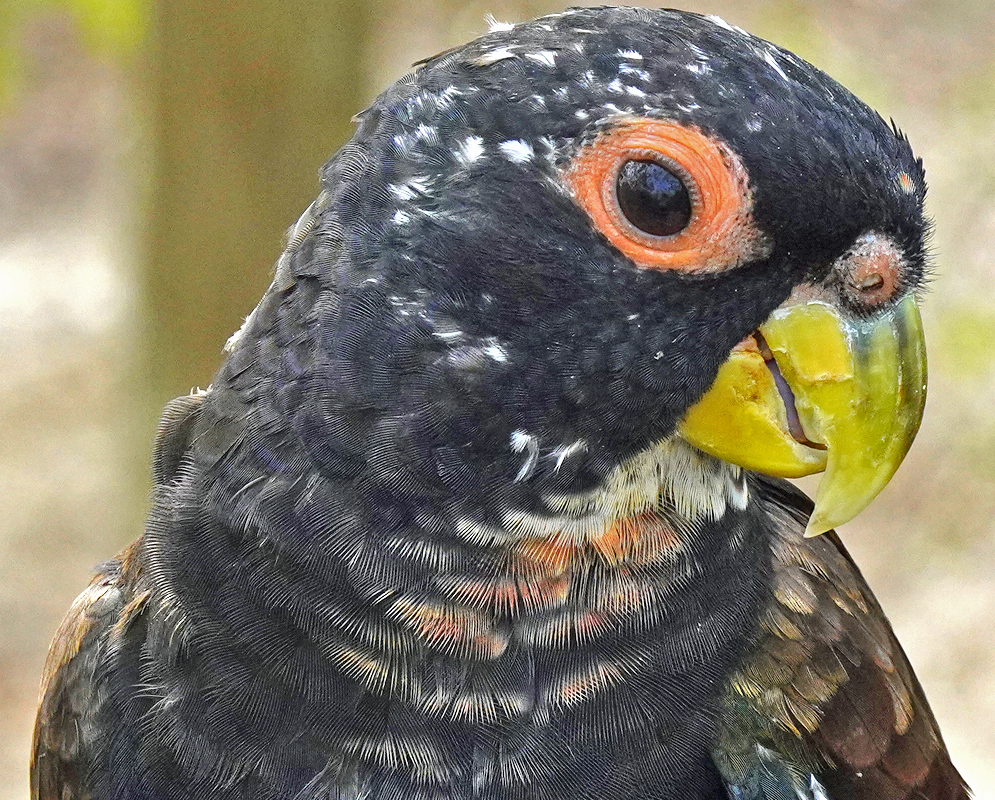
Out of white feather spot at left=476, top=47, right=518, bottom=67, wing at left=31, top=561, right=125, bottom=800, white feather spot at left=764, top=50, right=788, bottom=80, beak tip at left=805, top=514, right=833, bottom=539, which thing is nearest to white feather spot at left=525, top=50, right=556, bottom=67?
white feather spot at left=476, top=47, right=518, bottom=67

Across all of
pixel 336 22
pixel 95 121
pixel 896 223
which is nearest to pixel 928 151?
pixel 336 22

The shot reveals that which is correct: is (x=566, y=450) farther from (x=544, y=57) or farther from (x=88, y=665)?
(x=88, y=665)

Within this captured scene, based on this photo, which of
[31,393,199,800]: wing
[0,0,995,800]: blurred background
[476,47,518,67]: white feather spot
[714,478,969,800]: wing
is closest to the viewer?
[476,47,518,67]: white feather spot

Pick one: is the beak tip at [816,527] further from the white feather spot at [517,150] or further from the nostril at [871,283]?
the white feather spot at [517,150]

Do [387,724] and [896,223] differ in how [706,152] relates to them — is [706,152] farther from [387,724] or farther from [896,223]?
[387,724]

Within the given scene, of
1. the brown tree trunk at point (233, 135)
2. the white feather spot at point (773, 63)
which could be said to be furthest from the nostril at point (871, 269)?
the brown tree trunk at point (233, 135)

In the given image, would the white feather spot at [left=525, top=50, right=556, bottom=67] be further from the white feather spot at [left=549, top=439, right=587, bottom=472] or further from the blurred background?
the blurred background

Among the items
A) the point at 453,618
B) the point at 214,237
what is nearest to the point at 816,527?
the point at 453,618
